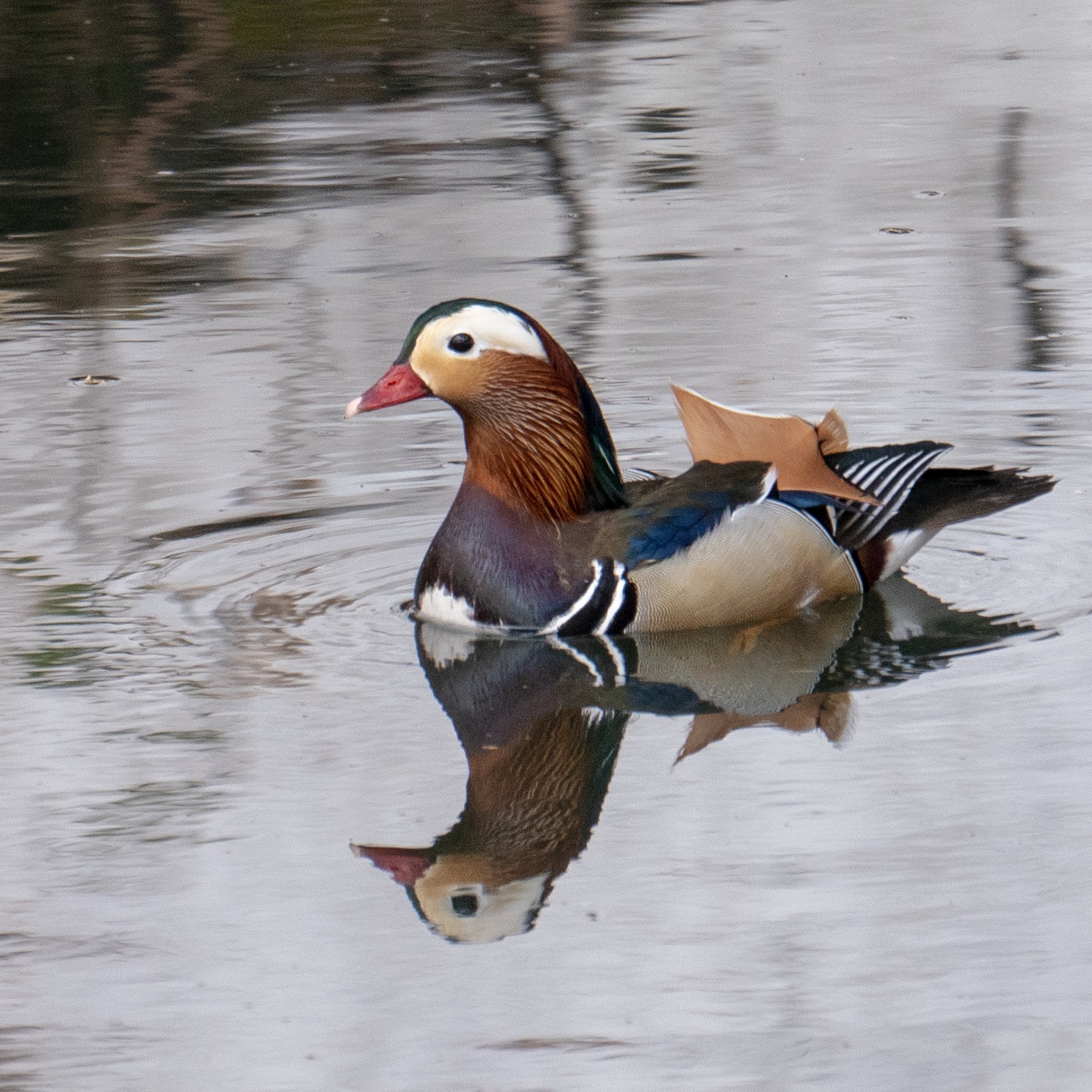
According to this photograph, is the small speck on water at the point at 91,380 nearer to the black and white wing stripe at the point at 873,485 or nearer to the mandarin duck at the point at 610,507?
the mandarin duck at the point at 610,507

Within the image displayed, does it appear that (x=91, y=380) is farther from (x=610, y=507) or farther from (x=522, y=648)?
(x=522, y=648)

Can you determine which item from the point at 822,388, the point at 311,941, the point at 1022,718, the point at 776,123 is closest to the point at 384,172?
the point at 776,123

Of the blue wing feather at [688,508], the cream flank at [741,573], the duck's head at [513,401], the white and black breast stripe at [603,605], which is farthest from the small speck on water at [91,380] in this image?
the cream flank at [741,573]

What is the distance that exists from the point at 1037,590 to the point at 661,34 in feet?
36.7

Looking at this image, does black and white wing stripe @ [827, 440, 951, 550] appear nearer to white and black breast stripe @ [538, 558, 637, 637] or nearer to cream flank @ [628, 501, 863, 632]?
cream flank @ [628, 501, 863, 632]

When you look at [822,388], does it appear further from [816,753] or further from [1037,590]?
[816,753]

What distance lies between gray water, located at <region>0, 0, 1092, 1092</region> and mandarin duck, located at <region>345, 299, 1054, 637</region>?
0.58 feet

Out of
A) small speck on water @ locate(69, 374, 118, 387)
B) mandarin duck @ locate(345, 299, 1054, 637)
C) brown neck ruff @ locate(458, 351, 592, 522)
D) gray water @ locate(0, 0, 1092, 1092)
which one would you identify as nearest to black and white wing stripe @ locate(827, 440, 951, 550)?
mandarin duck @ locate(345, 299, 1054, 637)

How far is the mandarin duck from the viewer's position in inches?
253

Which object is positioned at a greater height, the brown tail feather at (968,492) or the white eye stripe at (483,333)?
the white eye stripe at (483,333)

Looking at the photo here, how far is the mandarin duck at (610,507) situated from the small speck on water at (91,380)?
284 cm

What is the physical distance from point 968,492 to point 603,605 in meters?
1.31

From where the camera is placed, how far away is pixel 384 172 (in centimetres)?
1278

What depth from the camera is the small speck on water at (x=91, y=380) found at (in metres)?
9.13
